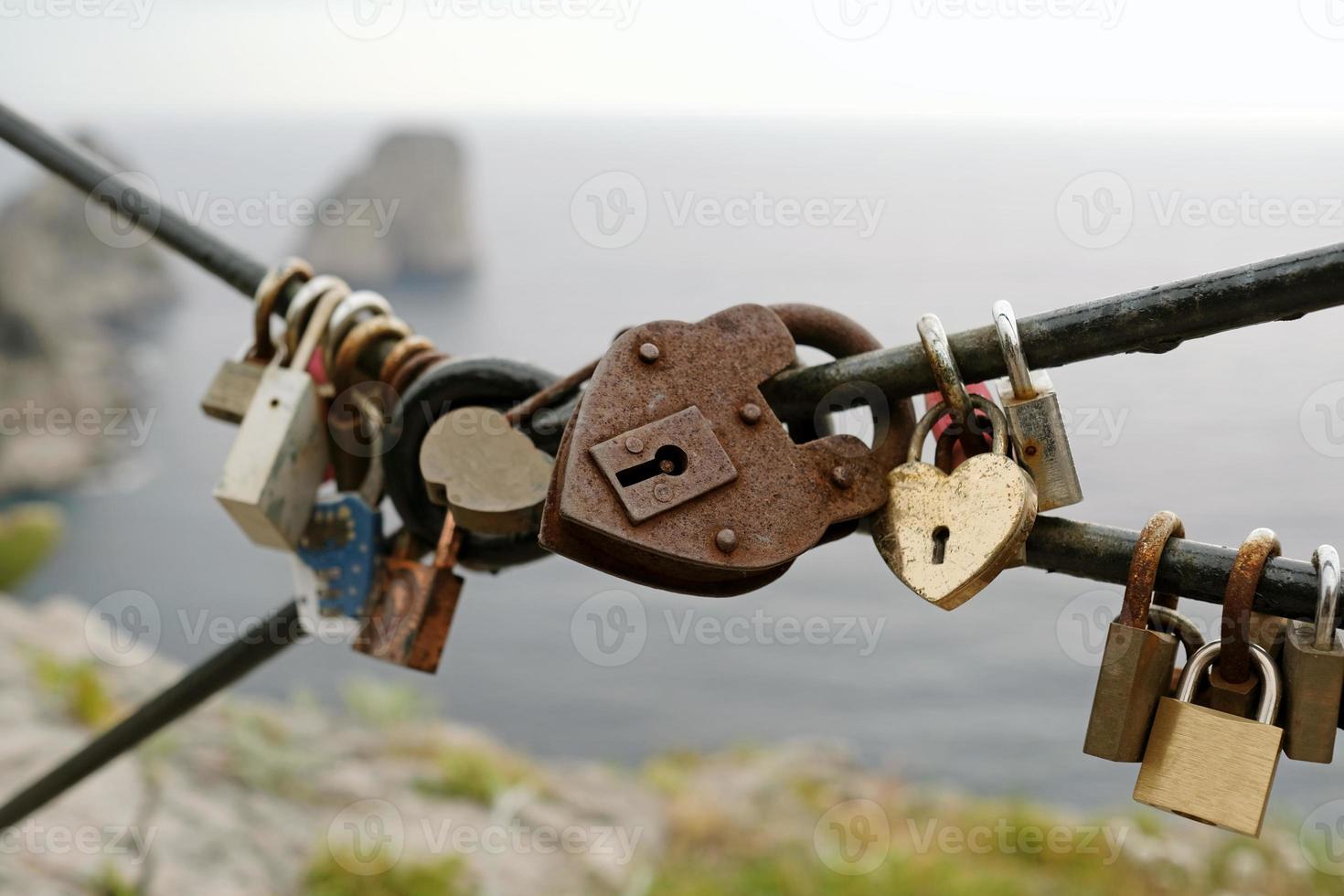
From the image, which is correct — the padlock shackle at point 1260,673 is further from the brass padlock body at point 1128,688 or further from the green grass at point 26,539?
the green grass at point 26,539

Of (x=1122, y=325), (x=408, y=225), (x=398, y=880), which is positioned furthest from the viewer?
(x=408, y=225)

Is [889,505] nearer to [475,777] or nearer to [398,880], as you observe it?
[398,880]

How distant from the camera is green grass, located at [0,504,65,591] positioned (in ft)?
14.5

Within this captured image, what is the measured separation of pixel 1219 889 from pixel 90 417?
4880 mm

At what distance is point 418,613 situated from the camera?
2.06 ft

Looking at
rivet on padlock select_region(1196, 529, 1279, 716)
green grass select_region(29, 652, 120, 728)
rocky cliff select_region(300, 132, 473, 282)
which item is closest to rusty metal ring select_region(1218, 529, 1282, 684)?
rivet on padlock select_region(1196, 529, 1279, 716)

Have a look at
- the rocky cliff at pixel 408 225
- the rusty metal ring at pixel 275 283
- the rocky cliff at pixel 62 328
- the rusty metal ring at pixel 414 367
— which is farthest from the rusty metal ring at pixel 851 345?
the rocky cliff at pixel 62 328

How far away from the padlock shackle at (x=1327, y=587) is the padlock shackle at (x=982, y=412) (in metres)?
0.11

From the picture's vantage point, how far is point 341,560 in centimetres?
64

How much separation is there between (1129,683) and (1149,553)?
0.19 ft

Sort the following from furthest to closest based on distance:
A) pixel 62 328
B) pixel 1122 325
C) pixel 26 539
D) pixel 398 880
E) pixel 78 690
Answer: pixel 62 328
pixel 26 539
pixel 78 690
pixel 398 880
pixel 1122 325

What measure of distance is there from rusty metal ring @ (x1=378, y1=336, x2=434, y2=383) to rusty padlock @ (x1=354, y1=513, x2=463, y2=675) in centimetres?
9

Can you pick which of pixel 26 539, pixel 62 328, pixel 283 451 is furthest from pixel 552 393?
pixel 62 328

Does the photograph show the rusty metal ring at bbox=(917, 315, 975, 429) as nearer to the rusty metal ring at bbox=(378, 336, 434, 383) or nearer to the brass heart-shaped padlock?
the brass heart-shaped padlock
